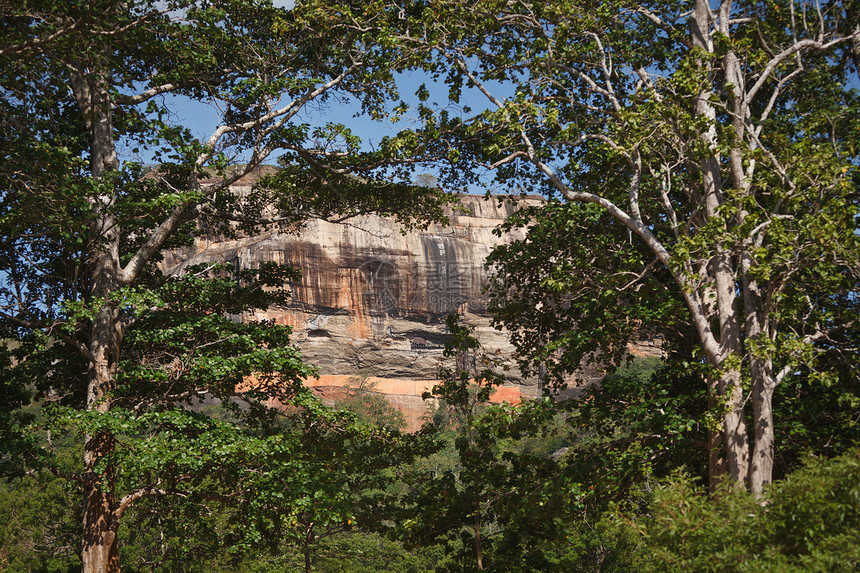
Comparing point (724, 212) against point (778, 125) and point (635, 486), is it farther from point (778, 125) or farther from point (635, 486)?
point (635, 486)

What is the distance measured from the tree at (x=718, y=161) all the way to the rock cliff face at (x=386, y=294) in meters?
31.2

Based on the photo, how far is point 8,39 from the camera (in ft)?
19.5

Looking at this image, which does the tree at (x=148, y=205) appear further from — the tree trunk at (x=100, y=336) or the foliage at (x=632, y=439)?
the foliage at (x=632, y=439)

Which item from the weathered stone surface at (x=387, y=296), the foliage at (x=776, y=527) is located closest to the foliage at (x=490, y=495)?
the foliage at (x=776, y=527)

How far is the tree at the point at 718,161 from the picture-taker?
20.5 feet

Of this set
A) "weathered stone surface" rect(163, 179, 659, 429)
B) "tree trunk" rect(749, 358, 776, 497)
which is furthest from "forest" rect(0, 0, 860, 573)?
"weathered stone surface" rect(163, 179, 659, 429)

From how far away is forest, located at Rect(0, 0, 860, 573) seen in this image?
A: 21.3 ft

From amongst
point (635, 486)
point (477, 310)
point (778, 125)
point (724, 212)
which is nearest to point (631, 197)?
point (724, 212)

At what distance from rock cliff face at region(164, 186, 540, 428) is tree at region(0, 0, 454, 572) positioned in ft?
101

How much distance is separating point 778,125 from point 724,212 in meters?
2.65

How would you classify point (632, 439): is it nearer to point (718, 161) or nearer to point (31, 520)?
point (718, 161)

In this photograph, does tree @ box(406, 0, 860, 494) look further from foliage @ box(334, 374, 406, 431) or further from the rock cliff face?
foliage @ box(334, 374, 406, 431)

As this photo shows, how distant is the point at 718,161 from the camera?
7.79m

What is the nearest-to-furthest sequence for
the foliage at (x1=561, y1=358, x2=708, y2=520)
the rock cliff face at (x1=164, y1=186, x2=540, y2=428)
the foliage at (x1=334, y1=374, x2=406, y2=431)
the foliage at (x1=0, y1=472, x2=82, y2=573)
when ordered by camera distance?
the foliage at (x1=561, y1=358, x2=708, y2=520) < the foliage at (x1=0, y1=472, x2=82, y2=573) < the rock cliff face at (x1=164, y1=186, x2=540, y2=428) < the foliage at (x1=334, y1=374, x2=406, y2=431)
